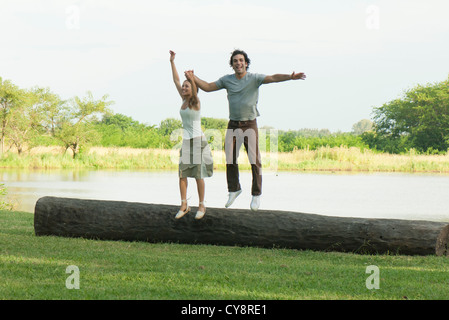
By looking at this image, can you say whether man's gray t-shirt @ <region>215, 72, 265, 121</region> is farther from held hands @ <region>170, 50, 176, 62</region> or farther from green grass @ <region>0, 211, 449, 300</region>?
→ green grass @ <region>0, 211, 449, 300</region>

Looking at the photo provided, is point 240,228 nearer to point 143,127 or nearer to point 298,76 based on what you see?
point 298,76

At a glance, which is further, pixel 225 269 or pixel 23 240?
pixel 23 240

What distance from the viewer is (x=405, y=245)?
30.2 ft

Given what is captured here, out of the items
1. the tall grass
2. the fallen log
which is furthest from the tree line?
the fallen log

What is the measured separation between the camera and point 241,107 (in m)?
9.04

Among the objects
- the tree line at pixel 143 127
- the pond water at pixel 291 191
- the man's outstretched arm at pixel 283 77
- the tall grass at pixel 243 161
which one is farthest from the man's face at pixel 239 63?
the tall grass at pixel 243 161

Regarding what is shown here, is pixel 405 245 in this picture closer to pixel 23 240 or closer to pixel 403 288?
pixel 403 288

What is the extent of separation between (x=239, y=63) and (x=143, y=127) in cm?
4339

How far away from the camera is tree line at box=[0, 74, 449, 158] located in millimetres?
37219

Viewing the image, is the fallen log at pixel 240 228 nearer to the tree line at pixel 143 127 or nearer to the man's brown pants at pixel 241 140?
the man's brown pants at pixel 241 140

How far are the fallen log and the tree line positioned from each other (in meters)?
16.8
